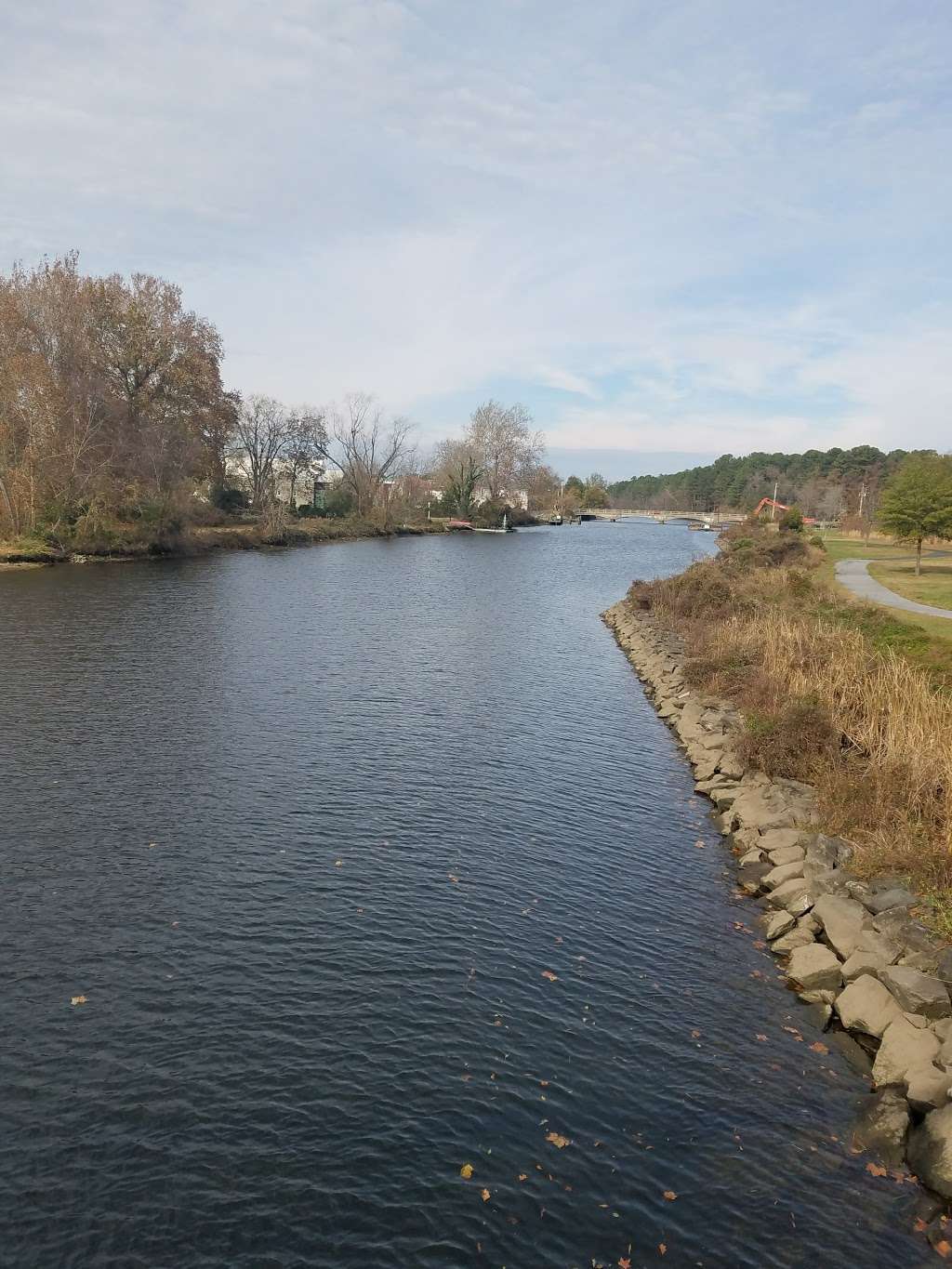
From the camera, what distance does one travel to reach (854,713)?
20.4 m

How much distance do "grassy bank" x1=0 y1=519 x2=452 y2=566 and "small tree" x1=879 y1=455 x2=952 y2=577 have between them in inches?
2207

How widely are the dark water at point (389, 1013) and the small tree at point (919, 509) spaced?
3799 centimetres

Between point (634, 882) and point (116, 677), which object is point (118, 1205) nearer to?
point (634, 882)

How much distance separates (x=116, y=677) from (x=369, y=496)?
92600 mm

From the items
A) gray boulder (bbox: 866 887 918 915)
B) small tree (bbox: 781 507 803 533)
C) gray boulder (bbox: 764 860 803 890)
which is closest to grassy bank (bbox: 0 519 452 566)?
small tree (bbox: 781 507 803 533)

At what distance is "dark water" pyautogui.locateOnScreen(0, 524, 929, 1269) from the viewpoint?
27.1ft

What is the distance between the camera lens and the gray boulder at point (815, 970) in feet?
41.5

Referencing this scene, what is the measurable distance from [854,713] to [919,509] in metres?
39.4

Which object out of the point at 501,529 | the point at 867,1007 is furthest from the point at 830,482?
the point at 867,1007

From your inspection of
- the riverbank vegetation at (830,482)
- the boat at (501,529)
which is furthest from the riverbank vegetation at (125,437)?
the riverbank vegetation at (830,482)

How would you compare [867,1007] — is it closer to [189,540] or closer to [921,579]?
[921,579]

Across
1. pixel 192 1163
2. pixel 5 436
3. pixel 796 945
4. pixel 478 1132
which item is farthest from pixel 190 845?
pixel 5 436

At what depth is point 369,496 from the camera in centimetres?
11831

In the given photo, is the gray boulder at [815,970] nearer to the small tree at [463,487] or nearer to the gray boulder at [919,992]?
the gray boulder at [919,992]
